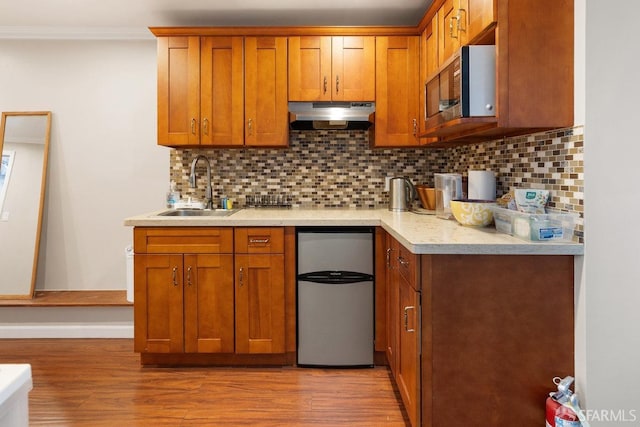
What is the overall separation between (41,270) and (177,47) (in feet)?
6.68

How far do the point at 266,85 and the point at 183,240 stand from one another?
1215mm

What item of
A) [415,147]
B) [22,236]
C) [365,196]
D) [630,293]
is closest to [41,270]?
[22,236]

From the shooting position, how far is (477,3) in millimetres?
2305

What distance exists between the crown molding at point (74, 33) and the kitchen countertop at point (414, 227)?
1568 millimetres

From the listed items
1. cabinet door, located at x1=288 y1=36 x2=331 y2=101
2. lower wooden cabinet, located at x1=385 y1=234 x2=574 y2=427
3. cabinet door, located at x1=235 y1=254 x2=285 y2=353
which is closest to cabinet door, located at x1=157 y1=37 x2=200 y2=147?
cabinet door, located at x1=288 y1=36 x2=331 y2=101

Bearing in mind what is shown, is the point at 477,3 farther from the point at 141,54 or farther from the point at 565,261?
the point at 141,54

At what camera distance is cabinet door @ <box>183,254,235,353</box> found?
307 centimetres

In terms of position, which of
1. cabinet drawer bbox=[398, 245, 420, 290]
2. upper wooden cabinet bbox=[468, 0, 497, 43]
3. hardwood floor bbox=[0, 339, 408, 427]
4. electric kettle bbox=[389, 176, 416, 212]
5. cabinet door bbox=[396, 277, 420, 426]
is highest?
upper wooden cabinet bbox=[468, 0, 497, 43]

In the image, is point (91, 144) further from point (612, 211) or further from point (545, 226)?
point (612, 211)

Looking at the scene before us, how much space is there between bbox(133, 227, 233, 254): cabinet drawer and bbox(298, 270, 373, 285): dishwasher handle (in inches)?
20.1

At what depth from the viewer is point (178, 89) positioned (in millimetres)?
3484

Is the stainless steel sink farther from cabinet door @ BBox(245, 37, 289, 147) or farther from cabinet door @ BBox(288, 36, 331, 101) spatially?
cabinet door @ BBox(288, 36, 331, 101)

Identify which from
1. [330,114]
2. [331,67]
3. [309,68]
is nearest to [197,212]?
[330,114]

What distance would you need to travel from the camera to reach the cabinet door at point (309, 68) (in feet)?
11.4
